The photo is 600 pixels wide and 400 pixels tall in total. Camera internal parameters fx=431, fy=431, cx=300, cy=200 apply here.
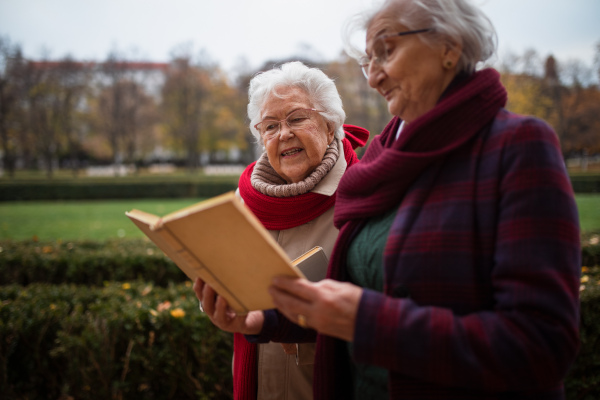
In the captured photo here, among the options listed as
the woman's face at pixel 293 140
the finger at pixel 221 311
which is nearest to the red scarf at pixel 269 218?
the woman's face at pixel 293 140

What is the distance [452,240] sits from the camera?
3.65ft

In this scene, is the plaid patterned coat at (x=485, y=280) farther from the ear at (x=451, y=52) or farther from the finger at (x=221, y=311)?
the finger at (x=221, y=311)

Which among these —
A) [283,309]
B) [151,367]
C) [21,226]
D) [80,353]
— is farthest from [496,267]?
[21,226]

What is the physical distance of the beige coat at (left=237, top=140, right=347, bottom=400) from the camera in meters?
2.01

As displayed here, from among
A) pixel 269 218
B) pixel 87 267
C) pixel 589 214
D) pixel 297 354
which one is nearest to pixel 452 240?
pixel 297 354

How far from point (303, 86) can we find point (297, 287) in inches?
51.6

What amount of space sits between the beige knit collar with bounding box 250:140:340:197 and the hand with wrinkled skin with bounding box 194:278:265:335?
67 cm

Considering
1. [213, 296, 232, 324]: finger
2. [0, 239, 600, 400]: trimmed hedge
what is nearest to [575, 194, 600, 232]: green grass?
[0, 239, 600, 400]: trimmed hedge

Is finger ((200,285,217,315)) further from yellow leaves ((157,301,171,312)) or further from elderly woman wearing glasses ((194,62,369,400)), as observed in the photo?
yellow leaves ((157,301,171,312))

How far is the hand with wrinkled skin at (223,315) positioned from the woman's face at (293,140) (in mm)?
803

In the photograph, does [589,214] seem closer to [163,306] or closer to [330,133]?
[330,133]

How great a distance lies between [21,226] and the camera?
11.2 metres

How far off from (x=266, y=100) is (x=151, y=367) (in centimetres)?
205

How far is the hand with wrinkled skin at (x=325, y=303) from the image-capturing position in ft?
3.58
